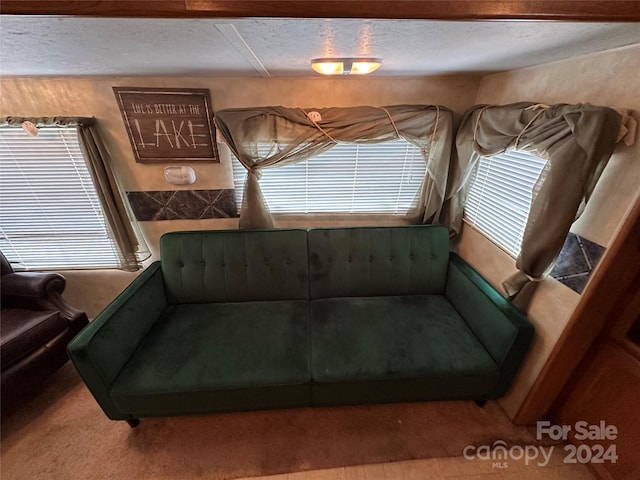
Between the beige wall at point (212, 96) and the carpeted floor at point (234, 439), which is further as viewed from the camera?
the beige wall at point (212, 96)

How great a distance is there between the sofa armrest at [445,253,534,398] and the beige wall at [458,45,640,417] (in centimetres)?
8

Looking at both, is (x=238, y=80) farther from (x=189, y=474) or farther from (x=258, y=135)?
(x=189, y=474)

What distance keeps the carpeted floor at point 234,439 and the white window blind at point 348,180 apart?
4.53 feet

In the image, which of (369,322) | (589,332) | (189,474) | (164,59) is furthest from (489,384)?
(164,59)

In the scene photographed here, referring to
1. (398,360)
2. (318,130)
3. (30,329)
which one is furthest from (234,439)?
(318,130)

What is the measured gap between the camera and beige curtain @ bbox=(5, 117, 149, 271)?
157 cm

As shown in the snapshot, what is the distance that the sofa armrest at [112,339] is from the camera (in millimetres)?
1175

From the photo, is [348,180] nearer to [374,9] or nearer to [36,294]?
[374,9]

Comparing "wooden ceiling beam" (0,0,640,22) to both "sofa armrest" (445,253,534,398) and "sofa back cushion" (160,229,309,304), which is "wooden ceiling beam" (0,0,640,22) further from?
"sofa back cushion" (160,229,309,304)

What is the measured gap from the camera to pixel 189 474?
124 cm

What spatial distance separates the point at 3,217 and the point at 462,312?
3282 millimetres

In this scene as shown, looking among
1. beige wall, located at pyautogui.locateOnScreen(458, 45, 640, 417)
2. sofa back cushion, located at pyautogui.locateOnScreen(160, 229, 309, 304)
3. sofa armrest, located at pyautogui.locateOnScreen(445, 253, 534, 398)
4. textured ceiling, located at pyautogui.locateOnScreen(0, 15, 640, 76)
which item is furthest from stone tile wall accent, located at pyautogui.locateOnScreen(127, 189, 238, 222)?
beige wall, located at pyautogui.locateOnScreen(458, 45, 640, 417)

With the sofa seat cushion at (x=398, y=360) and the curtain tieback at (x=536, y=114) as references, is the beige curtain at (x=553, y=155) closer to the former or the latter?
the curtain tieback at (x=536, y=114)

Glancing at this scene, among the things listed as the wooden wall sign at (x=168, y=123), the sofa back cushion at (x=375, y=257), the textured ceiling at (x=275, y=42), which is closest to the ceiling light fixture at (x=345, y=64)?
the textured ceiling at (x=275, y=42)
